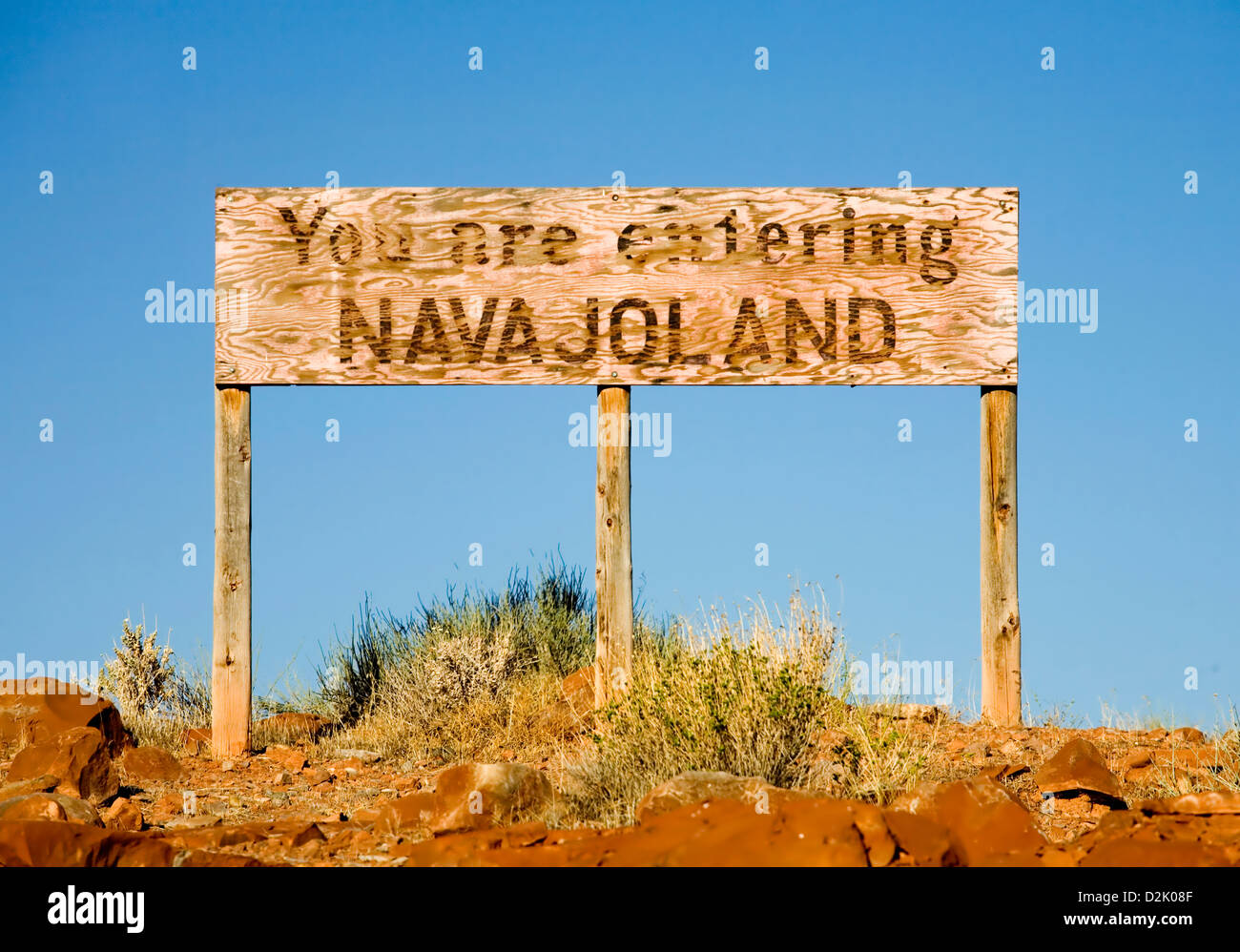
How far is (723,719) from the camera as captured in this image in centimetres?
702

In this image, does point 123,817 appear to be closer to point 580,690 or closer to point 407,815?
point 407,815

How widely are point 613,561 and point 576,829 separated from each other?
3.44 meters

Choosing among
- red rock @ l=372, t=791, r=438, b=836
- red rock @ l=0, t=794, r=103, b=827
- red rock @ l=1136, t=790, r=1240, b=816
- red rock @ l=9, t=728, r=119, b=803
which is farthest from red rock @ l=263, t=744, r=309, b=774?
red rock @ l=1136, t=790, r=1240, b=816

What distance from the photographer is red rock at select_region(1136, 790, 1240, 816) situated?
5684mm

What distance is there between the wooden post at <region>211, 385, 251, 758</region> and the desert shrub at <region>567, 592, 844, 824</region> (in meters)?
3.24

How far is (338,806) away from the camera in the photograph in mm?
7672

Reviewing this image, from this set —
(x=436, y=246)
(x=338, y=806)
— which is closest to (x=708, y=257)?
(x=436, y=246)

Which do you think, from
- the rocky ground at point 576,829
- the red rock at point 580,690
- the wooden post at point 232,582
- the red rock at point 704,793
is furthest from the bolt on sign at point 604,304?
the red rock at point 704,793

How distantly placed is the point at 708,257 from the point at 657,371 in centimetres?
96

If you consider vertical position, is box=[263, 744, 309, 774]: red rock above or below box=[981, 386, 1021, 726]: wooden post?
below

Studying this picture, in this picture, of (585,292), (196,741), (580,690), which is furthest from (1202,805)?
(196,741)

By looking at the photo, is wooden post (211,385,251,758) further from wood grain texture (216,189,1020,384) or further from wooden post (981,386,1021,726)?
wooden post (981,386,1021,726)

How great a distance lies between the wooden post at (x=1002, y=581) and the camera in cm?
959
